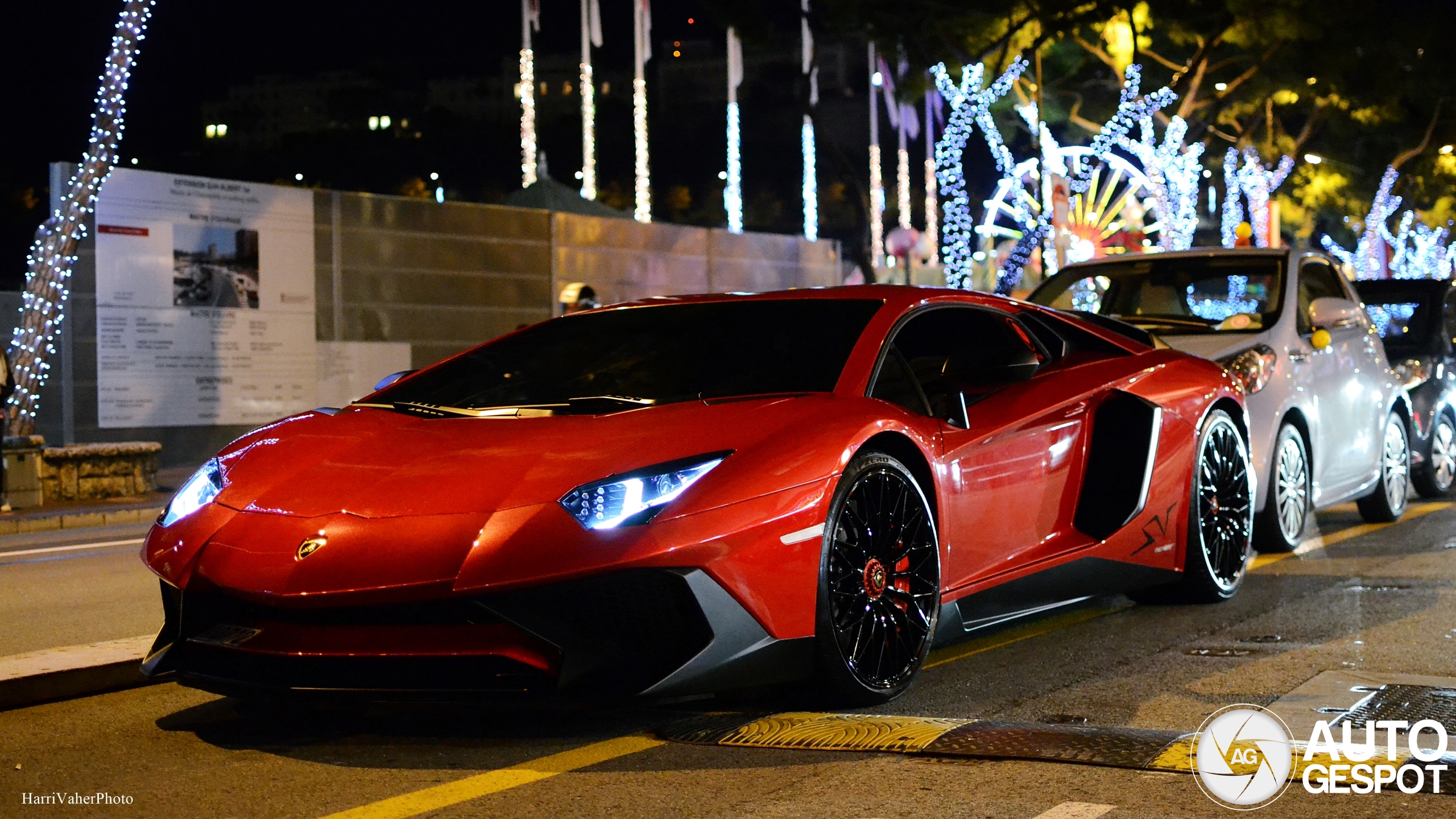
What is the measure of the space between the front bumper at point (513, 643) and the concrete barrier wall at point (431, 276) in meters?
14.4

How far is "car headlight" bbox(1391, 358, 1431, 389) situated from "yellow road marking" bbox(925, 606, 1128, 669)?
5.91 m

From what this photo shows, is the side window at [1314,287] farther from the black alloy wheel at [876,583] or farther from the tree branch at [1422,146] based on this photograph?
the tree branch at [1422,146]

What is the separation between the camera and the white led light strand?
30719 millimetres

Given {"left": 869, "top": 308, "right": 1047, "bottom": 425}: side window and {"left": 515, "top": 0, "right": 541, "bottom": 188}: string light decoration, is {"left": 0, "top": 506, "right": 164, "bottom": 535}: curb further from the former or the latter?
{"left": 515, "top": 0, "right": 541, "bottom": 188}: string light decoration

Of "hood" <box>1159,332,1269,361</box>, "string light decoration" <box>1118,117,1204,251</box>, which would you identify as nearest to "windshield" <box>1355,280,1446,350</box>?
"hood" <box>1159,332,1269,361</box>

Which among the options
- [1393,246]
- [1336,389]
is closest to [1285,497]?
[1336,389]

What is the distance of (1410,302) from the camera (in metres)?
12.9

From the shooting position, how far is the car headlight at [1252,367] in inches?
Answer: 314

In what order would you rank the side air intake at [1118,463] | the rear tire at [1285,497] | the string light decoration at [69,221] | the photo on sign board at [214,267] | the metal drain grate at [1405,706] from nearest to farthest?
the metal drain grate at [1405,706], the side air intake at [1118,463], the rear tire at [1285,497], the string light decoration at [69,221], the photo on sign board at [214,267]

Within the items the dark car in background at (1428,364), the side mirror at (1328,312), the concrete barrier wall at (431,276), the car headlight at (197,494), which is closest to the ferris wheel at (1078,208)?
the concrete barrier wall at (431,276)

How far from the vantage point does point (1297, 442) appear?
843 cm

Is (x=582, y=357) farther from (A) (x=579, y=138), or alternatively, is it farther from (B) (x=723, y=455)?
(A) (x=579, y=138)

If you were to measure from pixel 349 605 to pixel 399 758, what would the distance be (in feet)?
1.62

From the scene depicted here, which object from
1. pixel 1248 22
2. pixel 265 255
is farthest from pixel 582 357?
pixel 1248 22
